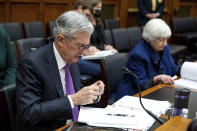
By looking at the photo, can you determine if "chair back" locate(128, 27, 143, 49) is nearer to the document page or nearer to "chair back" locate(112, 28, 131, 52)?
"chair back" locate(112, 28, 131, 52)

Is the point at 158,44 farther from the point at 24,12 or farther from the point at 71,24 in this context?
the point at 24,12

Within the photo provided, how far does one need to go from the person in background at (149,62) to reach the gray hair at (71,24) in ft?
2.91

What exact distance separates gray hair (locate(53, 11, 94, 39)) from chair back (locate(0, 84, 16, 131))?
16.2 inches

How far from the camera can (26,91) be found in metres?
1.40

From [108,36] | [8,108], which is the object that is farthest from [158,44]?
[108,36]

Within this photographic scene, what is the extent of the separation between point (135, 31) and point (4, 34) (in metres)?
3.00

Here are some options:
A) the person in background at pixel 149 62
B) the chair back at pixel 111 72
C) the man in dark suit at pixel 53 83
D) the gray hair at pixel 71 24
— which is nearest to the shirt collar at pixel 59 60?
the man in dark suit at pixel 53 83

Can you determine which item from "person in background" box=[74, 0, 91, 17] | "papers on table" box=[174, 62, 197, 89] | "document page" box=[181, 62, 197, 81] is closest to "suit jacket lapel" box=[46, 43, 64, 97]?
"papers on table" box=[174, 62, 197, 89]

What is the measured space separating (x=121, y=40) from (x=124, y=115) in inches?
132

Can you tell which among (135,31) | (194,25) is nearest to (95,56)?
(135,31)

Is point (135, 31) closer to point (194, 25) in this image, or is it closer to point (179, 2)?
point (194, 25)

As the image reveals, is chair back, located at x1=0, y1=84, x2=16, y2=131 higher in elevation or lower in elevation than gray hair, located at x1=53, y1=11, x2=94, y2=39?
lower

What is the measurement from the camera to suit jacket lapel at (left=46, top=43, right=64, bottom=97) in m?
1.50

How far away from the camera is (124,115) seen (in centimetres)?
129
